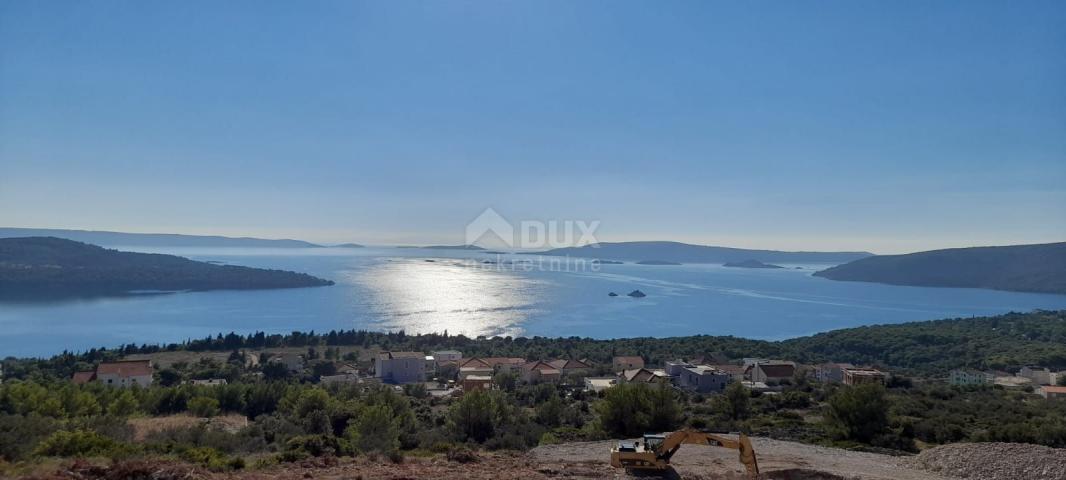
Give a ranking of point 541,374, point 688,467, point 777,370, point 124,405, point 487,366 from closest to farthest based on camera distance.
→ point 688,467
point 124,405
point 777,370
point 541,374
point 487,366

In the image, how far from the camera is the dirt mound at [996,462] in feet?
27.1

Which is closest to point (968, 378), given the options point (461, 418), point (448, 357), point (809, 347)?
point (809, 347)

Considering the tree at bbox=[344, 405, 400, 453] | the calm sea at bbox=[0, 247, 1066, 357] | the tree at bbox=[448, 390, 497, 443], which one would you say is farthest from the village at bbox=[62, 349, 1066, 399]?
the calm sea at bbox=[0, 247, 1066, 357]

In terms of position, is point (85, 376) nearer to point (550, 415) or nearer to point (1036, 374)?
point (550, 415)

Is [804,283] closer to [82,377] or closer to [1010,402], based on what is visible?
[1010,402]

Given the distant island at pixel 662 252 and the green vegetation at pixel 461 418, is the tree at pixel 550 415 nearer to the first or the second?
the green vegetation at pixel 461 418

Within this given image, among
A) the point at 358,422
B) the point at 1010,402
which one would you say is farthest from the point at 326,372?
the point at 1010,402

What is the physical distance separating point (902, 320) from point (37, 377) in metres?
67.0

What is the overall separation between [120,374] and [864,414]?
2240cm

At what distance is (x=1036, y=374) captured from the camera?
24203 millimetres

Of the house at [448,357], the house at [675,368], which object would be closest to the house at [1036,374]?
the house at [675,368]

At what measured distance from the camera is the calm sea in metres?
49.2

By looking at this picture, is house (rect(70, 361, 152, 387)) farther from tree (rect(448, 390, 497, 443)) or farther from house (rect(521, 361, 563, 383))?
tree (rect(448, 390, 497, 443))

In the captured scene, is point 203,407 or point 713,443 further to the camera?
point 203,407
